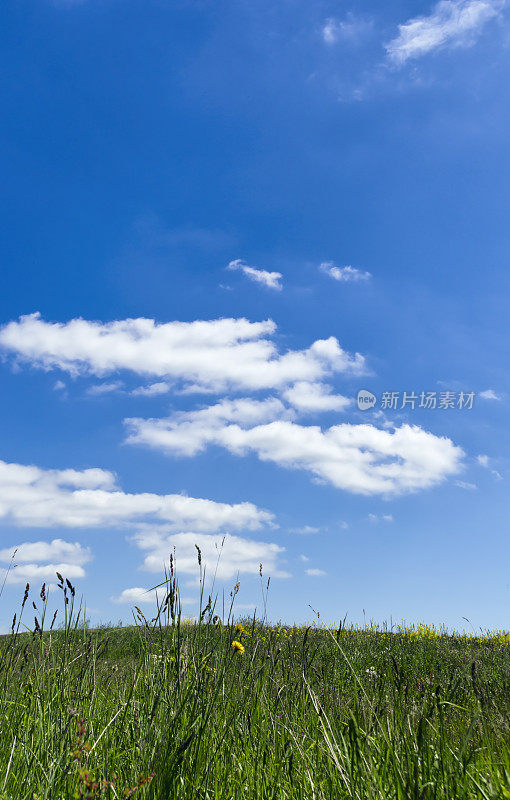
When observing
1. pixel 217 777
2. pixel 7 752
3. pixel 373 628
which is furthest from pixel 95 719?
pixel 373 628

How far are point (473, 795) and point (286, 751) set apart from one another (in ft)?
3.83

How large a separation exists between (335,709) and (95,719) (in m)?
1.41

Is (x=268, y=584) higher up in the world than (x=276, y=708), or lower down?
higher up

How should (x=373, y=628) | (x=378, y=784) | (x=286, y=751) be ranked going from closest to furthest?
(x=378, y=784)
(x=286, y=751)
(x=373, y=628)

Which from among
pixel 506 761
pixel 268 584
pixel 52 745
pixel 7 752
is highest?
pixel 268 584

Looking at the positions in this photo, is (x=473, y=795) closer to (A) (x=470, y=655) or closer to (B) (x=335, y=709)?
(B) (x=335, y=709)

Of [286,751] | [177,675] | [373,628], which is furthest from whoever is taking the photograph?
[373,628]

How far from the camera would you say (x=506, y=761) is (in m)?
1.89

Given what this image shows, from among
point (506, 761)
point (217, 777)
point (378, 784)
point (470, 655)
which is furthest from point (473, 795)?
point (470, 655)

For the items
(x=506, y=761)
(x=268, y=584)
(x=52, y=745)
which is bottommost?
(x=52, y=745)

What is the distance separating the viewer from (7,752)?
2.79m

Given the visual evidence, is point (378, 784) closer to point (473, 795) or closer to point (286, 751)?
point (473, 795)

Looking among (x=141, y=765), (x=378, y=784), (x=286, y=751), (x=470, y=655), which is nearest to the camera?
(x=378, y=784)

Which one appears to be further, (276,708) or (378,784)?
(276,708)
